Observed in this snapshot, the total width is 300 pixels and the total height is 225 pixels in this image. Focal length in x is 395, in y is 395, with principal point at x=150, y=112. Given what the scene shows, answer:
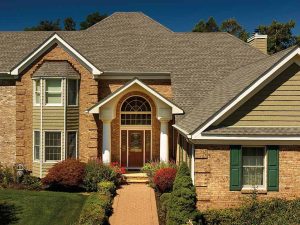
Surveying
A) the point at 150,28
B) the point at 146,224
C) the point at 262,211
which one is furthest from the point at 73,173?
the point at 150,28

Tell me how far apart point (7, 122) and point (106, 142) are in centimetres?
655

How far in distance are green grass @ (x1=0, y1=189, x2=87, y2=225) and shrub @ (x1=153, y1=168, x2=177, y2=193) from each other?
359cm

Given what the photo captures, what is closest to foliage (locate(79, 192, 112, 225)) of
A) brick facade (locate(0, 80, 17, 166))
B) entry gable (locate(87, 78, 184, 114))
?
entry gable (locate(87, 78, 184, 114))

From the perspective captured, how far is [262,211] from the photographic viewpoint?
1493 cm

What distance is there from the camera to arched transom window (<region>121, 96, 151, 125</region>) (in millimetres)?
23891

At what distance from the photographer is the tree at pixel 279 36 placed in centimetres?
6378

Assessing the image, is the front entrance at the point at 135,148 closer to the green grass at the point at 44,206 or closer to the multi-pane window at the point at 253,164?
the green grass at the point at 44,206

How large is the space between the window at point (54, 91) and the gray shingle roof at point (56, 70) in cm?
47

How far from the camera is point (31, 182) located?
2144 centimetres

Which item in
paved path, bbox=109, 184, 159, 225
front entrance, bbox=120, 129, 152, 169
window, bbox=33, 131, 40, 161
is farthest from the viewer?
front entrance, bbox=120, 129, 152, 169

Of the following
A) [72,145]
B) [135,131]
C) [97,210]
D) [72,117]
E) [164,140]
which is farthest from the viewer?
[135,131]

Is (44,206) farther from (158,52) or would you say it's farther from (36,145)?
(158,52)

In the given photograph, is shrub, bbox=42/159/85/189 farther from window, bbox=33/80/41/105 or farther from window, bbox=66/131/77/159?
window, bbox=33/80/41/105

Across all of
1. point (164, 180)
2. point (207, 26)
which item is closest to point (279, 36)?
point (207, 26)
